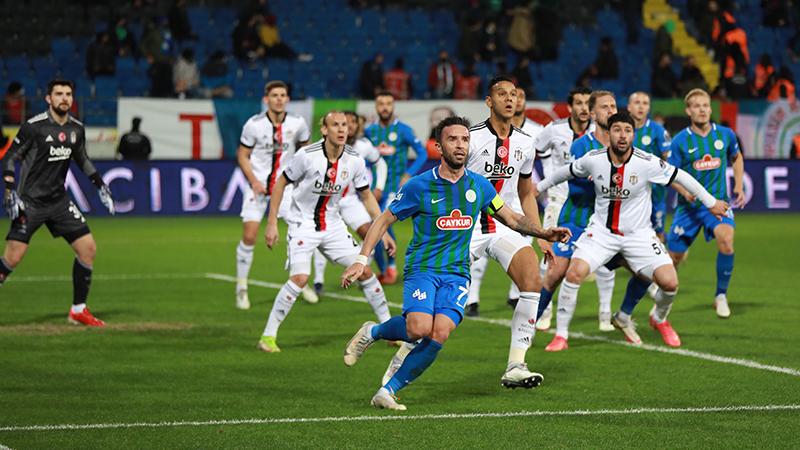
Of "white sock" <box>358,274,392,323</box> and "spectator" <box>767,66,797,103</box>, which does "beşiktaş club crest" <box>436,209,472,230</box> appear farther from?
"spectator" <box>767,66,797,103</box>

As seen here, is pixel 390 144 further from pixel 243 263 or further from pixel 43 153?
pixel 43 153

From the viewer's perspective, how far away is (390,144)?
1855 cm

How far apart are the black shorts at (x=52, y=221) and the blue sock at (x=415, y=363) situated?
17.5 ft

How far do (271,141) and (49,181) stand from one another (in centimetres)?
306

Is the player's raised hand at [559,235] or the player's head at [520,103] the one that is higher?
the player's head at [520,103]

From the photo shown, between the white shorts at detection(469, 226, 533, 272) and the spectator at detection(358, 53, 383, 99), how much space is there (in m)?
19.9

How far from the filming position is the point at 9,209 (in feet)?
43.4

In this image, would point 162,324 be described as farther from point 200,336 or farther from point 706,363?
point 706,363

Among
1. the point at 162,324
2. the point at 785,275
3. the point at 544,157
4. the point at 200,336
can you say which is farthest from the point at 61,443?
the point at 785,275

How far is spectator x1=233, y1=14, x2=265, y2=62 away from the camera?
31.4m

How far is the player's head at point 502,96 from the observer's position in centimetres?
1073

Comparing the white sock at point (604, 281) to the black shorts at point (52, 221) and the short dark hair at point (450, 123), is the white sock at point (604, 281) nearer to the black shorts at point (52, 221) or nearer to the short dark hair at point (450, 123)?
the short dark hair at point (450, 123)

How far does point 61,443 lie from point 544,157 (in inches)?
312

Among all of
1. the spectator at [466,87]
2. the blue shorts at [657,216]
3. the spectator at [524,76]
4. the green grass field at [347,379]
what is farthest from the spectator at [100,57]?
the blue shorts at [657,216]
